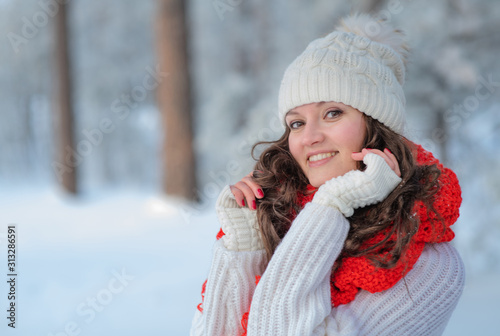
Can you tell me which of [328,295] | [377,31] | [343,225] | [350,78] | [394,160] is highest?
[377,31]

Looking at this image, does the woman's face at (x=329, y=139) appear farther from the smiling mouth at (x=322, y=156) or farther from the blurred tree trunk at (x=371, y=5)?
the blurred tree trunk at (x=371, y=5)

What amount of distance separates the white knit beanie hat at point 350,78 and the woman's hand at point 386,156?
156 mm

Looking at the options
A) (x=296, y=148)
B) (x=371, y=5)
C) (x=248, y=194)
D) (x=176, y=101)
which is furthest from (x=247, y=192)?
(x=176, y=101)

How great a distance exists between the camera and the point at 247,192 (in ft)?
5.83

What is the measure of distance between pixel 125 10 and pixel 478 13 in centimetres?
1057

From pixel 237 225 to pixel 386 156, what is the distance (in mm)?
579

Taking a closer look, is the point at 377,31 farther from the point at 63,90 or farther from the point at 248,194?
the point at 63,90

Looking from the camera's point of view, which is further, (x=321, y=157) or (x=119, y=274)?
(x=119, y=274)

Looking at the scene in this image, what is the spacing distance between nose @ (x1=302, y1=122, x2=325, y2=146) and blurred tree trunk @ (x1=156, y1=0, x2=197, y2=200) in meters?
5.12

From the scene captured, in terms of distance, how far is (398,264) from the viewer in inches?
58.9

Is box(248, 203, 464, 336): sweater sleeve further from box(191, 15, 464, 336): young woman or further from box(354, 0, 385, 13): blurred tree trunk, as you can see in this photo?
box(354, 0, 385, 13): blurred tree trunk

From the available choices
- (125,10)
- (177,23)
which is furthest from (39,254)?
(125,10)

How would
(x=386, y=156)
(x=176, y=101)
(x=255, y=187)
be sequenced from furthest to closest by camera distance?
(x=176, y=101), (x=255, y=187), (x=386, y=156)

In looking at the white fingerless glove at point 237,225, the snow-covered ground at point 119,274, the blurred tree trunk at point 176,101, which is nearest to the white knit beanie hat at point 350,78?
the white fingerless glove at point 237,225
